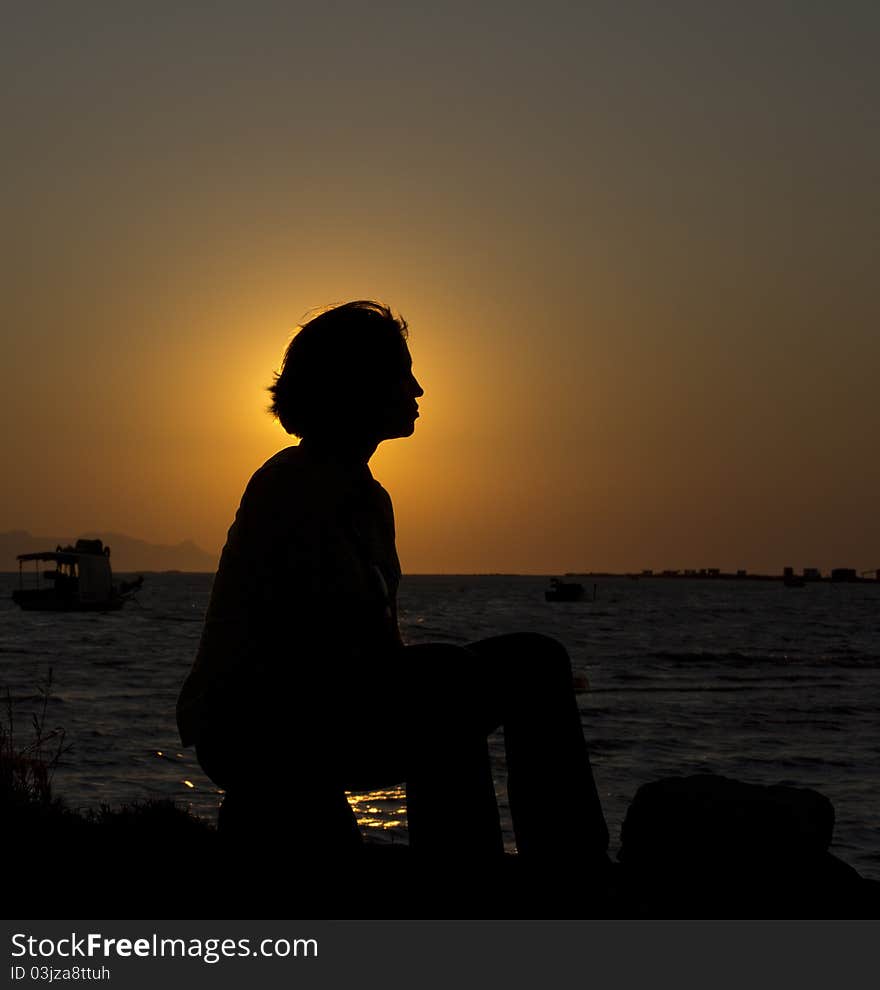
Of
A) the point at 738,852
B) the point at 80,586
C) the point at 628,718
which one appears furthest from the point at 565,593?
the point at 738,852

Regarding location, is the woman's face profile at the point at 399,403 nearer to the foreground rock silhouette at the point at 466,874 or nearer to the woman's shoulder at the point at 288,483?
the woman's shoulder at the point at 288,483

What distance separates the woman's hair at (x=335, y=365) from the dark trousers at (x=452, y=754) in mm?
698

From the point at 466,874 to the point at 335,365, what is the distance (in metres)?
1.43

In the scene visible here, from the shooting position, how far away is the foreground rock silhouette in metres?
3.24

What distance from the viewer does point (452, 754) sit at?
3.15m

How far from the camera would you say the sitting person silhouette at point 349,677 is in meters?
2.98

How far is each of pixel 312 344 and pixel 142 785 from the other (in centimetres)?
1116

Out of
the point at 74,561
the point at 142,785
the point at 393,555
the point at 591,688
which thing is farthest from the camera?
the point at 74,561

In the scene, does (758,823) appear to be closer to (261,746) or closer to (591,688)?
(261,746)

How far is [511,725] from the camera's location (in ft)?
10.8

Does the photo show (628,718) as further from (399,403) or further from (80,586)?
(80,586)

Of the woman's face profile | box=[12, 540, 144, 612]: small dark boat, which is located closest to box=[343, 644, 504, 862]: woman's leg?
the woman's face profile

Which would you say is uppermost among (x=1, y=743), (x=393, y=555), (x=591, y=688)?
(x=393, y=555)
